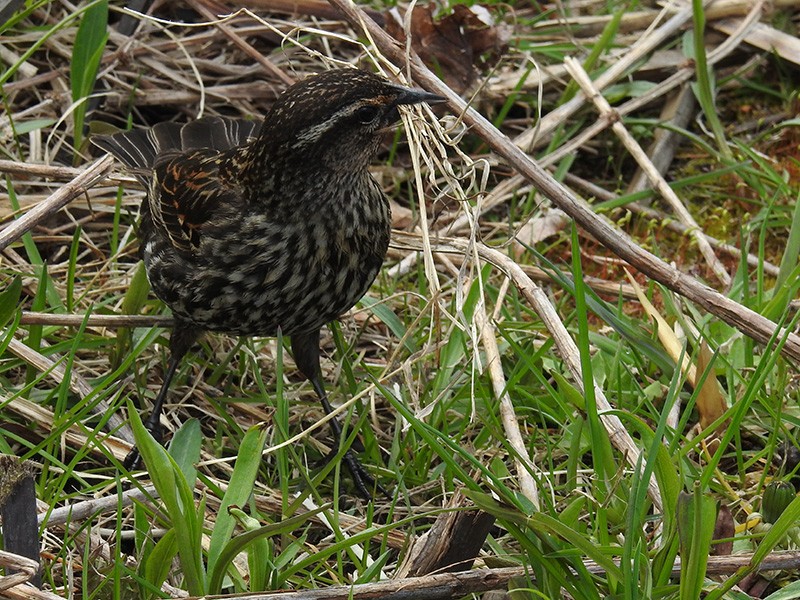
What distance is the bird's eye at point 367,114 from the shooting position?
3068 mm

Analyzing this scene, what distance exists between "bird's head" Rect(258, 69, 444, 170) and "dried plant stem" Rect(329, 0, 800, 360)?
0.24 meters

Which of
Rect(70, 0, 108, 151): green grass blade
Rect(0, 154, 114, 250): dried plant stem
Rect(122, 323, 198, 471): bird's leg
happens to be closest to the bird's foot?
Rect(122, 323, 198, 471): bird's leg

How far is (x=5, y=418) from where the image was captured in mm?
3158

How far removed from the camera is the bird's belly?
3191 millimetres

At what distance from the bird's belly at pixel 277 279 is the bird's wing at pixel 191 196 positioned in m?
0.09

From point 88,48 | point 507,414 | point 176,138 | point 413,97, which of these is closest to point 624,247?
point 507,414

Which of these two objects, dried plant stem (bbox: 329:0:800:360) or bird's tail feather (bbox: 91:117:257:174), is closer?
dried plant stem (bbox: 329:0:800:360)

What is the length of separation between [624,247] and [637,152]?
1290 millimetres

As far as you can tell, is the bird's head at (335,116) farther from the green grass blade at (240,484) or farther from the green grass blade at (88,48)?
the green grass blade at (88,48)

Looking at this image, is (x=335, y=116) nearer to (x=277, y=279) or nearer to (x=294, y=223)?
(x=294, y=223)

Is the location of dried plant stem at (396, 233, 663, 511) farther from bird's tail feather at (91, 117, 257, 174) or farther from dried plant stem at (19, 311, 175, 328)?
dried plant stem at (19, 311, 175, 328)

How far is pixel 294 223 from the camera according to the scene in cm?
321

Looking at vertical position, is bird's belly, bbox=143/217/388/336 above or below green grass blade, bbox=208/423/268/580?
above

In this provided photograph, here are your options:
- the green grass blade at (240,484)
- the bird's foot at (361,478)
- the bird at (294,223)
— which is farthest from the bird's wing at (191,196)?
the green grass blade at (240,484)
